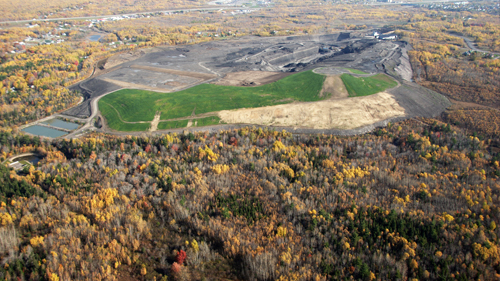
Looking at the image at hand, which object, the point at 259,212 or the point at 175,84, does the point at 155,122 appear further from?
the point at 259,212

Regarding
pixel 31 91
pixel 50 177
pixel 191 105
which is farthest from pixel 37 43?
pixel 50 177

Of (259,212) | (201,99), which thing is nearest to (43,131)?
(201,99)

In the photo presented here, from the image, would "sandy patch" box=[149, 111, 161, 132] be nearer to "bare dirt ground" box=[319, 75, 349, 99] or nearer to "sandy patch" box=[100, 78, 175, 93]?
"sandy patch" box=[100, 78, 175, 93]

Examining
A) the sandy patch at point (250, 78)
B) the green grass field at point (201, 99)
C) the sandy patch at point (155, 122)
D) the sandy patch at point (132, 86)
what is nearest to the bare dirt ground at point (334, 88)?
the green grass field at point (201, 99)

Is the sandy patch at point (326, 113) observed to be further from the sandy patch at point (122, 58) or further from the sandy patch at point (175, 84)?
the sandy patch at point (122, 58)

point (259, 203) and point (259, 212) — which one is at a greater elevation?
point (259, 203)

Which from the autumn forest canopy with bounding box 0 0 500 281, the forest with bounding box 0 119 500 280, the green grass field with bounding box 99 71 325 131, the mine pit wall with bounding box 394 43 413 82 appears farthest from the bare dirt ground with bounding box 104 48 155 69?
the mine pit wall with bounding box 394 43 413 82

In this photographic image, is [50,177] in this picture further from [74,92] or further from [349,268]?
[74,92]
